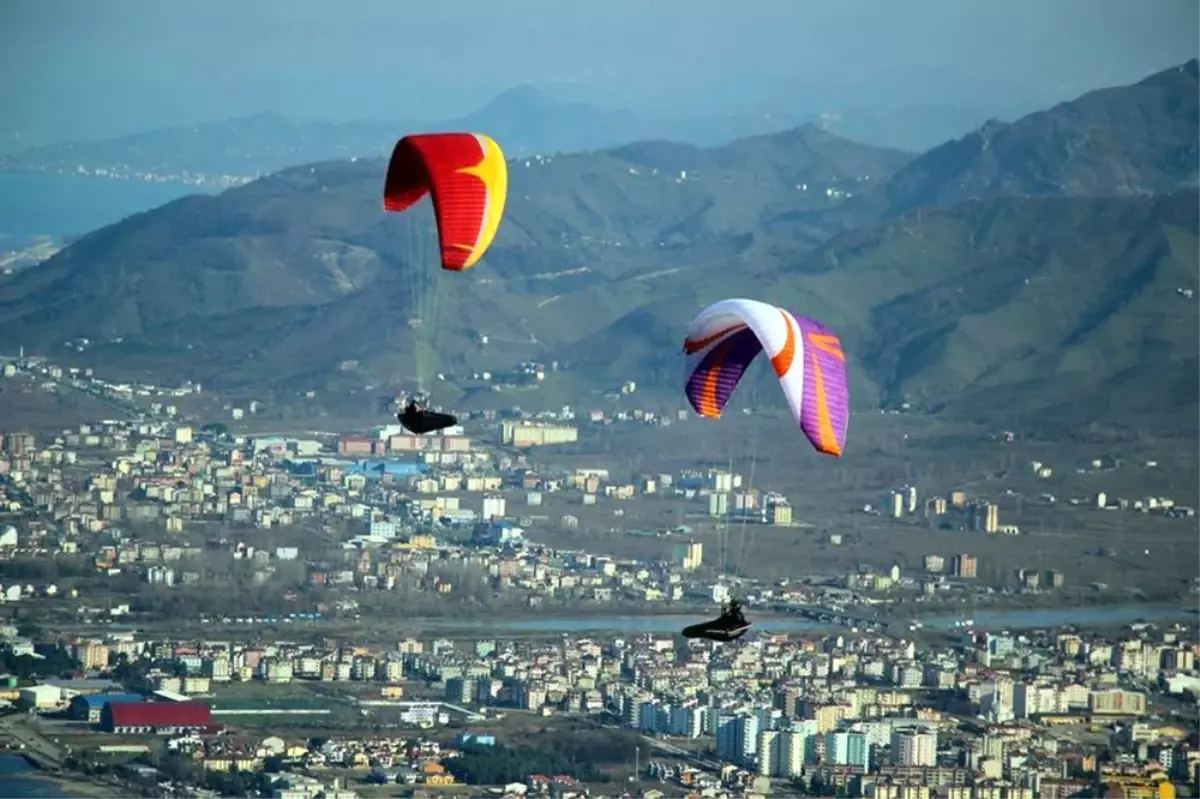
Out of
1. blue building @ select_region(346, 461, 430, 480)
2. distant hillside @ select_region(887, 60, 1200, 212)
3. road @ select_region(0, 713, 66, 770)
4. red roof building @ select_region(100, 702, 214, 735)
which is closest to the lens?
road @ select_region(0, 713, 66, 770)

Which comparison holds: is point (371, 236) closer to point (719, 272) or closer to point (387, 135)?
point (719, 272)

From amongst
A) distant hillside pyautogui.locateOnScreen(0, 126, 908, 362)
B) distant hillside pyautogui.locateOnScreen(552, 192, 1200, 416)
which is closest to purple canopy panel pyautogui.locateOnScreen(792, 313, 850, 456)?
distant hillside pyautogui.locateOnScreen(552, 192, 1200, 416)

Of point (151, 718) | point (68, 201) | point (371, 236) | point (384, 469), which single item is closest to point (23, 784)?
point (151, 718)

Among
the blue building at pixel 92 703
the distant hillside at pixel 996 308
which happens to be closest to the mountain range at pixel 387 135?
the distant hillside at pixel 996 308

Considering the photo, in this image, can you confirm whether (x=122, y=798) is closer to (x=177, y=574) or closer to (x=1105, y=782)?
(x=1105, y=782)

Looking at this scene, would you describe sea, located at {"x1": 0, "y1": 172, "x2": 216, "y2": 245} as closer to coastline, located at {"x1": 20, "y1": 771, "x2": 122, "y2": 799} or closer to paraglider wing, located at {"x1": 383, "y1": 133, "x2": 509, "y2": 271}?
coastline, located at {"x1": 20, "y1": 771, "x2": 122, "y2": 799}

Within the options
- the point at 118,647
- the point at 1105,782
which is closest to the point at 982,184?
the point at 118,647
